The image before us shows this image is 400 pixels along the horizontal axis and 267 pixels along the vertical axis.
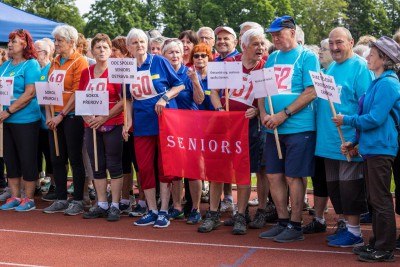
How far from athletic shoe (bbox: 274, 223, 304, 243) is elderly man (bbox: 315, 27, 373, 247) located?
41 centimetres

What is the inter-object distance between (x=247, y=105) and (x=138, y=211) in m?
2.21

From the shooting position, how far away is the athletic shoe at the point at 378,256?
622 cm

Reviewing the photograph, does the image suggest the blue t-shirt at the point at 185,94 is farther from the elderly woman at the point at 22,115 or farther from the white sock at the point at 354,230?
the white sock at the point at 354,230

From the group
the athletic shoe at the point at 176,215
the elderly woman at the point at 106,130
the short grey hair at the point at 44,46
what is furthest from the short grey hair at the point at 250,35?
the short grey hair at the point at 44,46

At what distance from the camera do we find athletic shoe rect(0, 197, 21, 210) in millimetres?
9328

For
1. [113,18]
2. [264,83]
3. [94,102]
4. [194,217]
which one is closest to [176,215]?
[194,217]

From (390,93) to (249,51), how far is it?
6.18 ft

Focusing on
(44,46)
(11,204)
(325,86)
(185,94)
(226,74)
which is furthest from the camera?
(44,46)

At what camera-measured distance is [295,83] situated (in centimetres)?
702

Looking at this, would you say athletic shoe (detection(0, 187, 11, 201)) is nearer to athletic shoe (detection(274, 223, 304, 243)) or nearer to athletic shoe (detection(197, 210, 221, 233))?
athletic shoe (detection(197, 210, 221, 233))

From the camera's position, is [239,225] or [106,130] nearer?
[239,225]

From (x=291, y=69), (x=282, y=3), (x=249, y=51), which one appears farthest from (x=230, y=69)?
(x=282, y=3)

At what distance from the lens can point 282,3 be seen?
62188mm

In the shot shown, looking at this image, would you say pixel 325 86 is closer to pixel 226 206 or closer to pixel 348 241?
pixel 348 241
